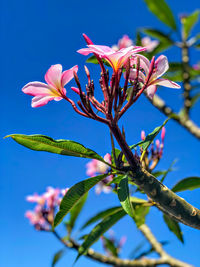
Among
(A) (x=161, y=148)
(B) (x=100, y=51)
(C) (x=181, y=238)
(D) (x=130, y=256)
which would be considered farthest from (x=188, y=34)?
(B) (x=100, y=51)

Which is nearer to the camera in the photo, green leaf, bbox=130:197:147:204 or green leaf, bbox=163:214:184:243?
green leaf, bbox=130:197:147:204

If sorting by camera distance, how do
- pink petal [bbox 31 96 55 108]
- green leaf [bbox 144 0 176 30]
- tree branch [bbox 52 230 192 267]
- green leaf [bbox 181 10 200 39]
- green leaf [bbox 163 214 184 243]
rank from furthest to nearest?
green leaf [bbox 181 10 200 39] → green leaf [bbox 144 0 176 30] → tree branch [bbox 52 230 192 267] → green leaf [bbox 163 214 184 243] → pink petal [bbox 31 96 55 108]

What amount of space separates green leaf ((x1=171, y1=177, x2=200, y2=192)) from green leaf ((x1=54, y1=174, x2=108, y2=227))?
438 mm

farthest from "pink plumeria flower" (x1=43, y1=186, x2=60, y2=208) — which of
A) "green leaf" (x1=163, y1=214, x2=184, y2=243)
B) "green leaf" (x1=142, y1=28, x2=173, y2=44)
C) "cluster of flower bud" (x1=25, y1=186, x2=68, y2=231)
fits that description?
"green leaf" (x1=142, y1=28, x2=173, y2=44)

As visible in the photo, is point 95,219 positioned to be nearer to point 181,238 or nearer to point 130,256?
point 181,238

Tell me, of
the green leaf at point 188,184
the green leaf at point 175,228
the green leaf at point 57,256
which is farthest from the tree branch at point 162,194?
the green leaf at point 57,256

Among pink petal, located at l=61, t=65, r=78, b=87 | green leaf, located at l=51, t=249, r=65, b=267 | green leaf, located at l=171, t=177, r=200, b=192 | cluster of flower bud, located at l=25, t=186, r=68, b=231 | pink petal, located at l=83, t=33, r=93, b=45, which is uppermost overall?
cluster of flower bud, located at l=25, t=186, r=68, b=231

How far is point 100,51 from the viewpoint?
0.69 m

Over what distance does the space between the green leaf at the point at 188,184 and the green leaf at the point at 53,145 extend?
469 millimetres

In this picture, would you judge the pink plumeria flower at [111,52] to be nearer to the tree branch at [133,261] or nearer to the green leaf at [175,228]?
the green leaf at [175,228]

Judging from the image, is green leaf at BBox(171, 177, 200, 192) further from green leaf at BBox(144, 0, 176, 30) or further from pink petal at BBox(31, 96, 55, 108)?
green leaf at BBox(144, 0, 176, 30)

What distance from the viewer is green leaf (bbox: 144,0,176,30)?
7.29 feet

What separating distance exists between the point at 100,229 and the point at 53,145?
0.48m

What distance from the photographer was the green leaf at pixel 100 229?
41.9 inches
